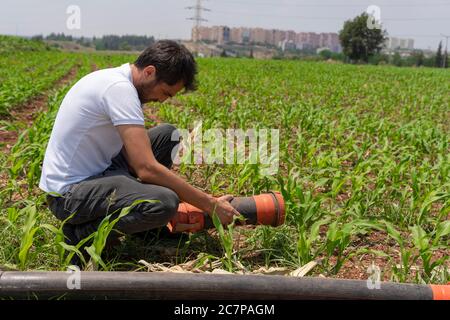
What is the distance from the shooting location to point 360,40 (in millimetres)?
54844

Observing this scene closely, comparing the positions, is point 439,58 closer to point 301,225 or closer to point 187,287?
point 301,225

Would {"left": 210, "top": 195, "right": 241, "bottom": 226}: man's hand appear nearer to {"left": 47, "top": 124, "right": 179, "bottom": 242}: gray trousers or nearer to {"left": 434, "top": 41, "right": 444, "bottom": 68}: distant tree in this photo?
{"left": 47, "top": 124, "right": 179, "bottom": 242}: gray trousers

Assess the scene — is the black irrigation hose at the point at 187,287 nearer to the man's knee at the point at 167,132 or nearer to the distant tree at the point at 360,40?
the man's knee at the point at 167,132

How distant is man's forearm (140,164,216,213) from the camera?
225 cm

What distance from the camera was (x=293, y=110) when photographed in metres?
6.44

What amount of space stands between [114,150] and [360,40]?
56600 millimetres

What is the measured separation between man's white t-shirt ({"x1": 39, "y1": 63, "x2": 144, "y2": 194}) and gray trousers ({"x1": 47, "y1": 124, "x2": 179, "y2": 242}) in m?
0.09

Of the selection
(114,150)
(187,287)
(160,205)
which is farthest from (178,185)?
(187,287)

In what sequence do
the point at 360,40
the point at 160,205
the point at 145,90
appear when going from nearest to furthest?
1. the point at 160,205
2. the point at 145,90
3. the point at 360,40

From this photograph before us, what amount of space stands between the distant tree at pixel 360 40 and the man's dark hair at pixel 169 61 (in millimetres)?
56095

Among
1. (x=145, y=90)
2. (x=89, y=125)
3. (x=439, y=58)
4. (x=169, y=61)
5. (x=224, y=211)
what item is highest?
(x=439, y=58)

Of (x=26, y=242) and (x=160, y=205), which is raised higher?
(x=160, y=205)
